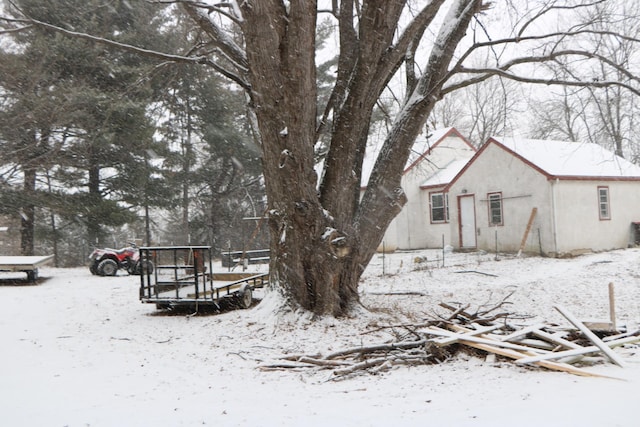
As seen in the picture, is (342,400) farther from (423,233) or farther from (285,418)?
(423,233)

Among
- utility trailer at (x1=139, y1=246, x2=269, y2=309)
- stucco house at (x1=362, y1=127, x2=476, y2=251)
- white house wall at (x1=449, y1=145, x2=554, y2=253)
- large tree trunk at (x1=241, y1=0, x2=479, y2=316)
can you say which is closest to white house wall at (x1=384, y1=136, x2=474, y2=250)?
stucco house at (x1=362, y1=127, x2=476, y2=251)

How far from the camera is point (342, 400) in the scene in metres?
5.18

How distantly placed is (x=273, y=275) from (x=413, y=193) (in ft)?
56.9

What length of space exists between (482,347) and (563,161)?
17224 millimetres

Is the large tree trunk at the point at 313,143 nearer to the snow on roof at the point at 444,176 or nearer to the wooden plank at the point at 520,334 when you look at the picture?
the wooden plank at the point at 520,334

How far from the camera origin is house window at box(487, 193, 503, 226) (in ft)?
68.8

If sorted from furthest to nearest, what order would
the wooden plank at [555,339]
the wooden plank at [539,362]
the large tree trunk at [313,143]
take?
the large tree trunk at [313,143] → the wooden plank at [555,339] → the wooden plank at [539,362]

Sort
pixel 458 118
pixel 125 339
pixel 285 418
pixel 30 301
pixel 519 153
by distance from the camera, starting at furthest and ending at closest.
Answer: pixel 458 118 → pixel 519 153 → pixel 30 301 → pixel 125 339 → pixel 285 418

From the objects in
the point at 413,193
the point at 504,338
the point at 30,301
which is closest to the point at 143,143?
the point at 30,301

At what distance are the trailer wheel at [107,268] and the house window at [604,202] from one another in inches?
696

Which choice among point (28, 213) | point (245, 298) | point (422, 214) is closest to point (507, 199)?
point (422, 214)

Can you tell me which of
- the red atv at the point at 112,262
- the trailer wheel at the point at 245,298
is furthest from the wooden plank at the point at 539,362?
the red atv at the point at 112,262

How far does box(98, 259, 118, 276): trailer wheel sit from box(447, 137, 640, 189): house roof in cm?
1396

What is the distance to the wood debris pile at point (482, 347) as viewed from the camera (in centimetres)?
597
